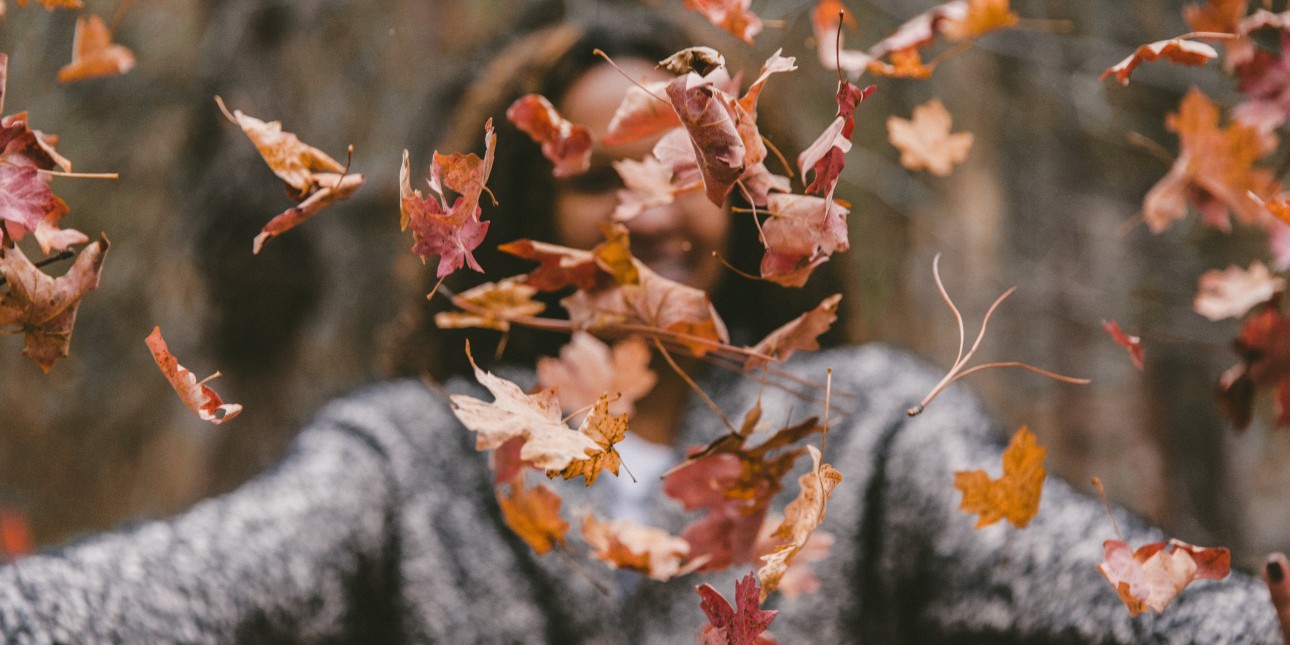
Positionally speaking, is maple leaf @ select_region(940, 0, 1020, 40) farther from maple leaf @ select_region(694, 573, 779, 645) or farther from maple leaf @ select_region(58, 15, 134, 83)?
maple leaf @ select_region(58, 15, 134, 83)

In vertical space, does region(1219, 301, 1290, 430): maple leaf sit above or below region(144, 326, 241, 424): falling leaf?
below

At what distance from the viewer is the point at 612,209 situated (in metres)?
0.88

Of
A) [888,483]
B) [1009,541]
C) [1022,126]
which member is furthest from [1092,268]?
[1009,541]

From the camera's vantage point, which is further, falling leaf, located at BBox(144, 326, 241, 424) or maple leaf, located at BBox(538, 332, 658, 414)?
maple leaf, located at BBox(538, 332, 658, 414)

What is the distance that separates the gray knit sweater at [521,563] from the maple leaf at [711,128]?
0.21 meters

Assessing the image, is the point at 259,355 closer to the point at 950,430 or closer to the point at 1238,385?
the point at 950,430

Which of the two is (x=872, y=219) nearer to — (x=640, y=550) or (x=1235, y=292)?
(x=1235, y=292)

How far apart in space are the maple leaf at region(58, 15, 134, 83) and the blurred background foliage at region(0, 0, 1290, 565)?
1322 mm

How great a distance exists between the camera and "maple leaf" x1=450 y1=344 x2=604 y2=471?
0.99ft

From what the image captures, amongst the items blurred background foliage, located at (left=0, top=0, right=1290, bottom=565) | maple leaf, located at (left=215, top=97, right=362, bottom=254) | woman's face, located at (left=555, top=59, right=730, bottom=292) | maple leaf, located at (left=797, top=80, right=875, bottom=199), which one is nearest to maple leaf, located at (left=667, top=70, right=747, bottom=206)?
maple leaf, located at (left=797, top=80, right=875, bottom=199)

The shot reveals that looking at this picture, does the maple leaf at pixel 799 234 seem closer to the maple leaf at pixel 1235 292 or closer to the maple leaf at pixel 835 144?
the maple leaf at pixel 835 144

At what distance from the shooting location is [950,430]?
800 millimetres

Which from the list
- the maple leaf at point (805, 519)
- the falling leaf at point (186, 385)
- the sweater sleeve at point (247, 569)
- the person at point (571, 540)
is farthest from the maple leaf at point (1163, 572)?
the sweater sleeve at point (247, 569)

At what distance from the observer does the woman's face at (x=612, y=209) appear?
2.75 feet
